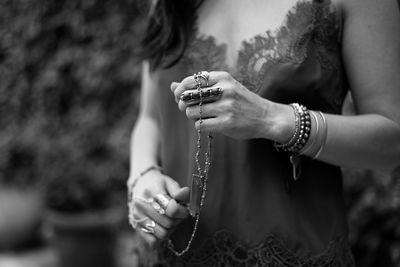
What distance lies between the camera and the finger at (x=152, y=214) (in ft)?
4.13

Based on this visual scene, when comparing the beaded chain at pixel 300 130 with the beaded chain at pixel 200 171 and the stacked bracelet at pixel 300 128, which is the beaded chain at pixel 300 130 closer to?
the stacked bracelet at pixel 300 128

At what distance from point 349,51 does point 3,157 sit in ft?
8.91

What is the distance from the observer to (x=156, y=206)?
128 cm

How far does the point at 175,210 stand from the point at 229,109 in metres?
0.27

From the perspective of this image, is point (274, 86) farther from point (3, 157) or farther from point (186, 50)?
point (3, 157)

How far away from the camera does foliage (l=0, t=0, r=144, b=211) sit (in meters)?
3.08

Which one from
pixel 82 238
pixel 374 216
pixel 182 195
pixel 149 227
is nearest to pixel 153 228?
pixel 149 227

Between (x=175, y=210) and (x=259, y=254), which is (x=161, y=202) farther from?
(x=259, y=254)

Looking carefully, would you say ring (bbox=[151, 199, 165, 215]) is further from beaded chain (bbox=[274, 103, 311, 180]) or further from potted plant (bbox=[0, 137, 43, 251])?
potted plant (bbox=[0, 137, 43, 251])

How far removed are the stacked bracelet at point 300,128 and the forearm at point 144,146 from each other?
480 mm

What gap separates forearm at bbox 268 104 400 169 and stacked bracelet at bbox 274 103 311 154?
1 centimetres

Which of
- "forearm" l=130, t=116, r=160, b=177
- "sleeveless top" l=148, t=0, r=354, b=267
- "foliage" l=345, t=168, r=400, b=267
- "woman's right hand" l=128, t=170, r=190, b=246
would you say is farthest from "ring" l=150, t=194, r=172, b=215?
"foliage" l=345, t=168, r=400, b=267

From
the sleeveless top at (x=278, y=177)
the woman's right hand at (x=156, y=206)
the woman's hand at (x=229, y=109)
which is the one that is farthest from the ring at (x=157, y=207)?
the woman's hand at (x=229, y=109)

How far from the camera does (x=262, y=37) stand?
4.24ft
